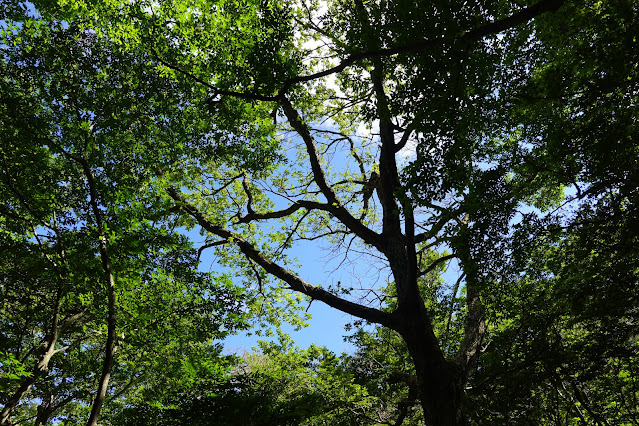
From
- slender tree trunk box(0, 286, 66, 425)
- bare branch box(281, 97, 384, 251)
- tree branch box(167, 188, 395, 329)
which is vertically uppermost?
Result: bare branch box(281, 97, 384, 251)

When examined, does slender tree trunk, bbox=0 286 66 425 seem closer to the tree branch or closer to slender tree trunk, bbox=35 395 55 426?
the tree branch

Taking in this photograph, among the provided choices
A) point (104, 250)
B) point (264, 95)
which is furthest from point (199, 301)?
point (264, 95)

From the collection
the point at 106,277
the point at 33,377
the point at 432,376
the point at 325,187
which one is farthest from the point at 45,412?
the point at 432,376

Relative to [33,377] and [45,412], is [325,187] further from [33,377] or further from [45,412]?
[45,412]

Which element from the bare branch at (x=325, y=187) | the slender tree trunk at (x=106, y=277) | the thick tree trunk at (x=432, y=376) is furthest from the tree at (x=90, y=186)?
the thick tree trunk at (x=432, y=376)

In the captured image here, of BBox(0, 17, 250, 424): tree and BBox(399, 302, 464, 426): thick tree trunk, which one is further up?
BBox(0, 17, 250, 424): tree

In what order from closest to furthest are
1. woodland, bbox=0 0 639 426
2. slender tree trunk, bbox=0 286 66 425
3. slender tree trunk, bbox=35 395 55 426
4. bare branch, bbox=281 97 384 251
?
woodland, bbox=0 0 639 426
slender tree trunk, bbox=0 286 66 425
bare branch, bbox=281 97 384 251
slender tree trunk, bbox=35 395 55 426

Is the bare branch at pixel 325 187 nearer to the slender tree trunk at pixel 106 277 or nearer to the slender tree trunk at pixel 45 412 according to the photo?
the slender tree trunk at pixel 106 277

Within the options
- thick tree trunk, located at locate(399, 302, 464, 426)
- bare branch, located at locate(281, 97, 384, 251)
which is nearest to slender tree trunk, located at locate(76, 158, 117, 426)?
bare branch, located at locate(281, 97, 384, 251)

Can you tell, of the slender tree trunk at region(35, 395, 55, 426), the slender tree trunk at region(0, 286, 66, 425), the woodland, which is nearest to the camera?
the woodland

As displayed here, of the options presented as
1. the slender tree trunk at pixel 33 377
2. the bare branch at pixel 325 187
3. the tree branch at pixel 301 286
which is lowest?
the slender tree trunk at pixel 33 377

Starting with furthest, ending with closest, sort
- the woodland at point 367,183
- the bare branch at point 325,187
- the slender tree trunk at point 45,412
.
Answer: the slender tree trunk at point 45,412 < the bare branch at point 325,187 < the woodland at point 367,183

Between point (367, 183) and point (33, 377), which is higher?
point (367, 183)

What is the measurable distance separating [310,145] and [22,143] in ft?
16.3
